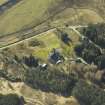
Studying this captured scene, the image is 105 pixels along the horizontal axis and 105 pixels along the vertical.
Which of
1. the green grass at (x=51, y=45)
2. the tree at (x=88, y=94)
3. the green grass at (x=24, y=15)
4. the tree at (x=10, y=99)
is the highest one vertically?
the green grass at (x=24, y=15)

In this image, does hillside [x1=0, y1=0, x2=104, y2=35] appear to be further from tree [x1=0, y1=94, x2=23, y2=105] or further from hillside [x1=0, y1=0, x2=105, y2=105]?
tree [x1=0, y1=94, x2=23, y2=105]

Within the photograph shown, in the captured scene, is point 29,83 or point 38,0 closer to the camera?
point 29,83

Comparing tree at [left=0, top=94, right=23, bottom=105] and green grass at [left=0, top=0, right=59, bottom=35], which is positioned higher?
green grass at [left=0, top=0, right=59, bottom=35]

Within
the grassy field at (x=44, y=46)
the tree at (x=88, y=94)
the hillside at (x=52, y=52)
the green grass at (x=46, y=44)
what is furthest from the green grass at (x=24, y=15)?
the tree at (x=88, y=94)

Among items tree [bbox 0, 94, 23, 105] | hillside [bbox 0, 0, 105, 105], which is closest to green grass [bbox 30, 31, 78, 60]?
hillside [bbox 0, 0, 105, 105]

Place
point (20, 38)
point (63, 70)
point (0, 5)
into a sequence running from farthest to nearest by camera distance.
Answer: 1. point (0, 5)
2. point (20, 38)
3. point (63, 70)

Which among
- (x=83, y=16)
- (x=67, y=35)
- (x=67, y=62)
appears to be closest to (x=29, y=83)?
(x=67, y=62)

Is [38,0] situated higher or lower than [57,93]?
higher

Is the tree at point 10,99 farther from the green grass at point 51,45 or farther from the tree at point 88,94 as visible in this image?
the green grass at point 51,45

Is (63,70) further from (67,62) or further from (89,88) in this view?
(89,88)
